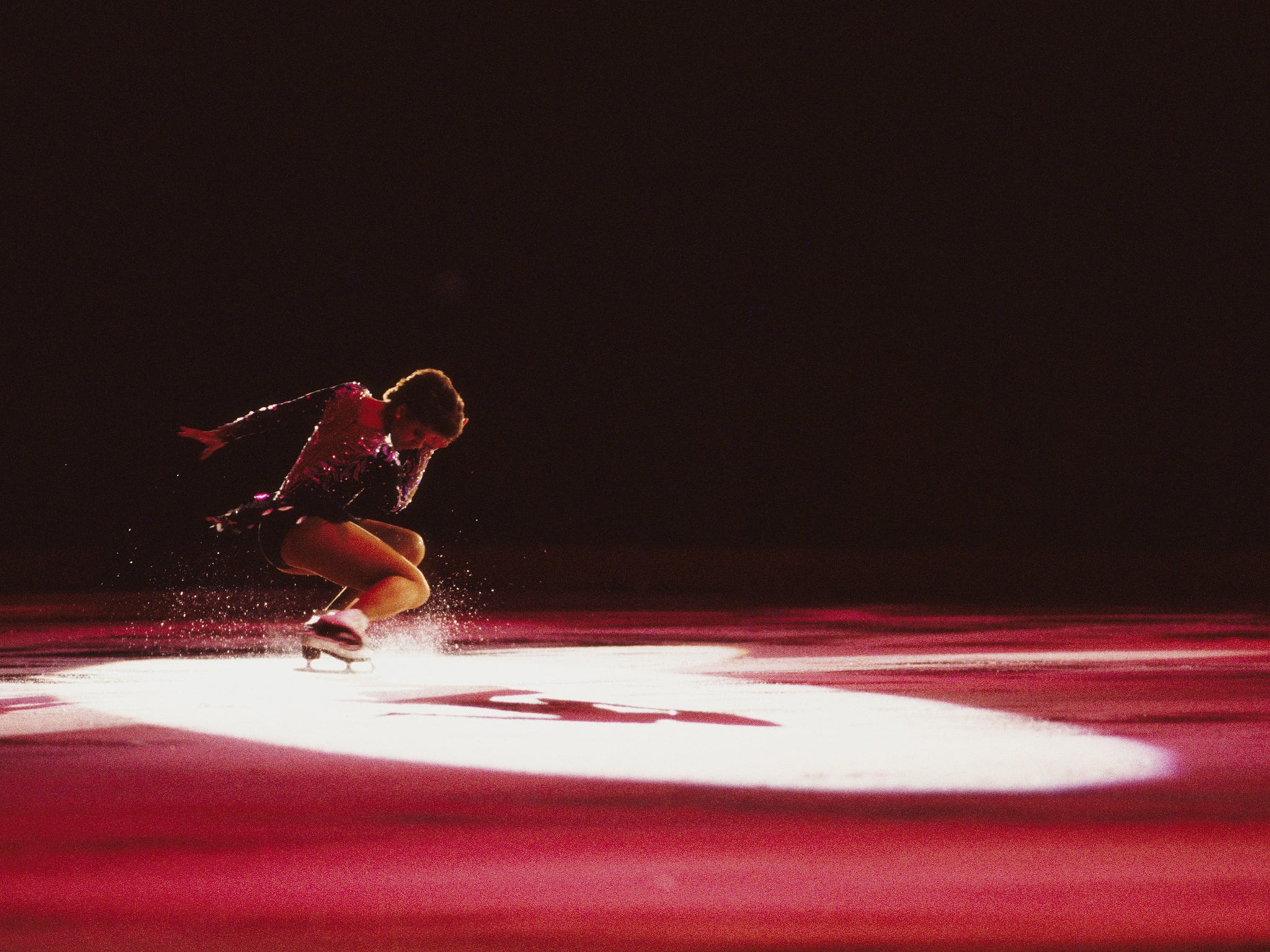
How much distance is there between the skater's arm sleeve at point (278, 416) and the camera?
671cm

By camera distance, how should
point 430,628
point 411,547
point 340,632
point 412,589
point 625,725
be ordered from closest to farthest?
1. point 625,725
2. point 340,632
3. point 412,589
4. point 411,547
5. point 430,628

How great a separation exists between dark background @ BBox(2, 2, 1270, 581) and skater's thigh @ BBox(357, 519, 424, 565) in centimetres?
1177

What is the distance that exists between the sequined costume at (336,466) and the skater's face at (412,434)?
0.23 ft

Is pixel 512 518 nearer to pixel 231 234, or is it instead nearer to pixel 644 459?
pixel 644 459

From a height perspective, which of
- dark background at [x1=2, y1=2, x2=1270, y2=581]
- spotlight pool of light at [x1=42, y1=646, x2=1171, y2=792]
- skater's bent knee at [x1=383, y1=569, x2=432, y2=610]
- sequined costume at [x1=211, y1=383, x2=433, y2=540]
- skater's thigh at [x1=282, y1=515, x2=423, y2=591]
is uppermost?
dark background at [x1=2, y1=2, x2=1270, y2=581]

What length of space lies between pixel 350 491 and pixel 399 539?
0.54 metres

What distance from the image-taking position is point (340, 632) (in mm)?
6867

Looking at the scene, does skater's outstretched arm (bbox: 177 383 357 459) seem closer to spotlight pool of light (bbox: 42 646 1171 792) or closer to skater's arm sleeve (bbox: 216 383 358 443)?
skater's arm sleeve (bbox: 216 383 358 443)

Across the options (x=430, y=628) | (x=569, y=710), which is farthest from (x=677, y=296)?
(x=569, y=710)

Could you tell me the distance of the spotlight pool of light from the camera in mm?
4371

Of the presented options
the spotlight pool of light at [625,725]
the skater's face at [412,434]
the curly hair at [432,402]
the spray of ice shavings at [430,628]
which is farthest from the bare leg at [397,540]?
the spray of ice shavings at [430,628]

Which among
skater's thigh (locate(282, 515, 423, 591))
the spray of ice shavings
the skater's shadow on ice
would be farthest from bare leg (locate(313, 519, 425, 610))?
the spray of ice shavings

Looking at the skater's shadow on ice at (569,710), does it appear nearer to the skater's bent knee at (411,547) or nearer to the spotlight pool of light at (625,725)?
the spotlight pool of light at (625,725)

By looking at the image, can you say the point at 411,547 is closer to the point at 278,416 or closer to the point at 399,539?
the point at 399,539
